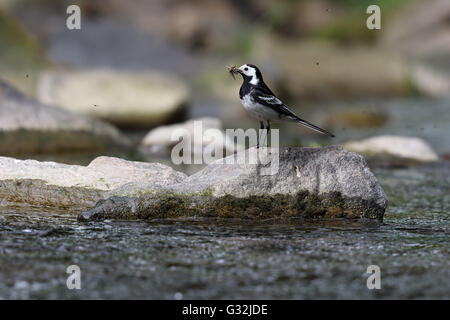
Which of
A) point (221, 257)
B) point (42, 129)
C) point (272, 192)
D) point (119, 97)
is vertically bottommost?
point (221, 257)

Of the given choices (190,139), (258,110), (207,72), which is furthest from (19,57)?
(258,110)

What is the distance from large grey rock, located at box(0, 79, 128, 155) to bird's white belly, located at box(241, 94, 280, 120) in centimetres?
549

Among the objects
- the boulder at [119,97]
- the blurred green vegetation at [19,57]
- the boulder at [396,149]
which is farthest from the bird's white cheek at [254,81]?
the blurred green vegetation at [19,57]

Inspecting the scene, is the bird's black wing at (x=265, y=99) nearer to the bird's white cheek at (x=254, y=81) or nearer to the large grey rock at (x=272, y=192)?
the bird's white cheek at (x=254, y=81)

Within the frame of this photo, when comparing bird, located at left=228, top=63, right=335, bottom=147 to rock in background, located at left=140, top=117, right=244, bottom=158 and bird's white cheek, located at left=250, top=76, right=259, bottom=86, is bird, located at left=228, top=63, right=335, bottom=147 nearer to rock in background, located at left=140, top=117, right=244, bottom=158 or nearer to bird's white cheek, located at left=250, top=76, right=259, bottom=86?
bird's white cheek, located at left=250, top=76, right=259, bottom=86

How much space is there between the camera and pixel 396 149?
11.7 meters

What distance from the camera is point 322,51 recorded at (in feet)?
81.0

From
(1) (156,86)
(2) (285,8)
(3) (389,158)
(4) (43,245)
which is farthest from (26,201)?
(2) (285,8)

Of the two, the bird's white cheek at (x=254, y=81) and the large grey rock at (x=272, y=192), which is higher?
the bird's white cheek at (x=254, y=81)

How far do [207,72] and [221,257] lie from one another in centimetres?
1598

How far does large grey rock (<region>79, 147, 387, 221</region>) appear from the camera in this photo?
6.66m

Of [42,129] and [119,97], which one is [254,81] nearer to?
[42,129]

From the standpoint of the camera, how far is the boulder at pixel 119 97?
15422 mm

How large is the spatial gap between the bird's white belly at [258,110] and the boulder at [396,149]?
15.0ft
